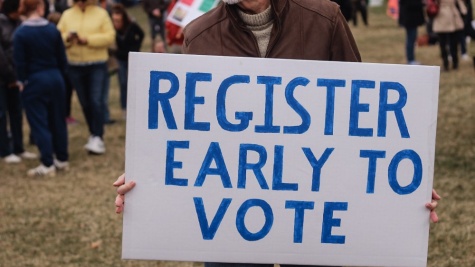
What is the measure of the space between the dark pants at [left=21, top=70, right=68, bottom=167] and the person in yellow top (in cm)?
93

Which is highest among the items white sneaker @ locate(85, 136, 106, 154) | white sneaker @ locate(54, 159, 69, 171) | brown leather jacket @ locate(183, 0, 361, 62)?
brown leather jacket @ locate(183, 0, 361, 62)

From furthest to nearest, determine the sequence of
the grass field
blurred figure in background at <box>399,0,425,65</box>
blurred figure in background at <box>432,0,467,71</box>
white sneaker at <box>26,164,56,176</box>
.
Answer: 1. blurred figure in background at <box>399,0,425,65</box>
2. blurred figure in background at <box>432,0,467,71</box>
3. white sneaker at <box>26,164,56,176</box>
4. the grass field

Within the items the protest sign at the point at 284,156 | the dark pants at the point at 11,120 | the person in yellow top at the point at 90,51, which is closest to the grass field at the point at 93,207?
the dark pants at the point at 11,120

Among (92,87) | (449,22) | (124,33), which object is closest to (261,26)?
(92,87)

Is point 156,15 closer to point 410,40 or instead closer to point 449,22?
point 410,40

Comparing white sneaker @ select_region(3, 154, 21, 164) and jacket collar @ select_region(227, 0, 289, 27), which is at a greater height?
jacket collar @ select_region(227, 0, 289, 27)

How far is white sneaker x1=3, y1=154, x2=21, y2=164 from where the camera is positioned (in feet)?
37.0

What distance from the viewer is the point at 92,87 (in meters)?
11.5

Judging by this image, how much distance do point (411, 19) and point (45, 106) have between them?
9.48 meters

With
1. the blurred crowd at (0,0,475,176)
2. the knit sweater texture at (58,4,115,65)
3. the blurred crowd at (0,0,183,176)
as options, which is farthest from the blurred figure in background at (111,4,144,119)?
the knit sweater texture at (58,4,115,65)

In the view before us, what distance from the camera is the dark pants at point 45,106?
1015 centimetres

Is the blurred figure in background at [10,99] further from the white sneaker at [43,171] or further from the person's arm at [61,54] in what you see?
the white sneaker at [43,171]

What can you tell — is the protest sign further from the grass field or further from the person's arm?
the person's arm

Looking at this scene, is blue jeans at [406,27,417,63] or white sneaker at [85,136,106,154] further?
blue jeans at [406,27,417,63]
